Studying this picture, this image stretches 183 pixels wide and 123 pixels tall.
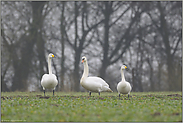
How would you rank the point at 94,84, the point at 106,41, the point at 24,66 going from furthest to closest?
1. the point at 106,41
2. the point at 24,66
3. the point at 94,84

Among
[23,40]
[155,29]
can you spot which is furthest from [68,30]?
[155,29]

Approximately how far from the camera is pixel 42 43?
22969mm

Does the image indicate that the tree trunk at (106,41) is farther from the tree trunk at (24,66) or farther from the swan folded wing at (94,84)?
the swan folded wing at (94,84)

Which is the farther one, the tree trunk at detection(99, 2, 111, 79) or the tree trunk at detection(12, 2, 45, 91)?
the tree trunk at detection(99, 2, 111, 79)

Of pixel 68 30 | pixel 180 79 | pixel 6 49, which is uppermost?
pixel 68 30

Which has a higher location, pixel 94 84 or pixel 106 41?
pixel 106 41

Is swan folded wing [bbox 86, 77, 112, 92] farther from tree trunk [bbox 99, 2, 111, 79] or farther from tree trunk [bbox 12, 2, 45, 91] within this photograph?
tree trunk [bbox 12, 2, 45, 91]

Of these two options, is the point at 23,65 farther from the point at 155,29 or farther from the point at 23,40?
the point at 155,29

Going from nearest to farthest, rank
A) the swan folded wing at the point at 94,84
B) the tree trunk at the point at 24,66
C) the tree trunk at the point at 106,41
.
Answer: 1. the swan folded wing at the point at 94,84
2. the tree trunk at the point at 24,66
3. the tree trunk at the point at 106,41

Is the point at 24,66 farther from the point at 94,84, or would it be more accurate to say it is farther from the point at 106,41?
the point at 94,84

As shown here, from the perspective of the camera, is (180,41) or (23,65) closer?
(23,65)

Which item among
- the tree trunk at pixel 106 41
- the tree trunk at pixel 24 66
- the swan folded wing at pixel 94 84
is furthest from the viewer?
the tree trunk at pixel 106 41

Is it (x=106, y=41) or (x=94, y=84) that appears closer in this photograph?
(x=94, y=84)

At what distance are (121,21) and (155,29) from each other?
2.83m
